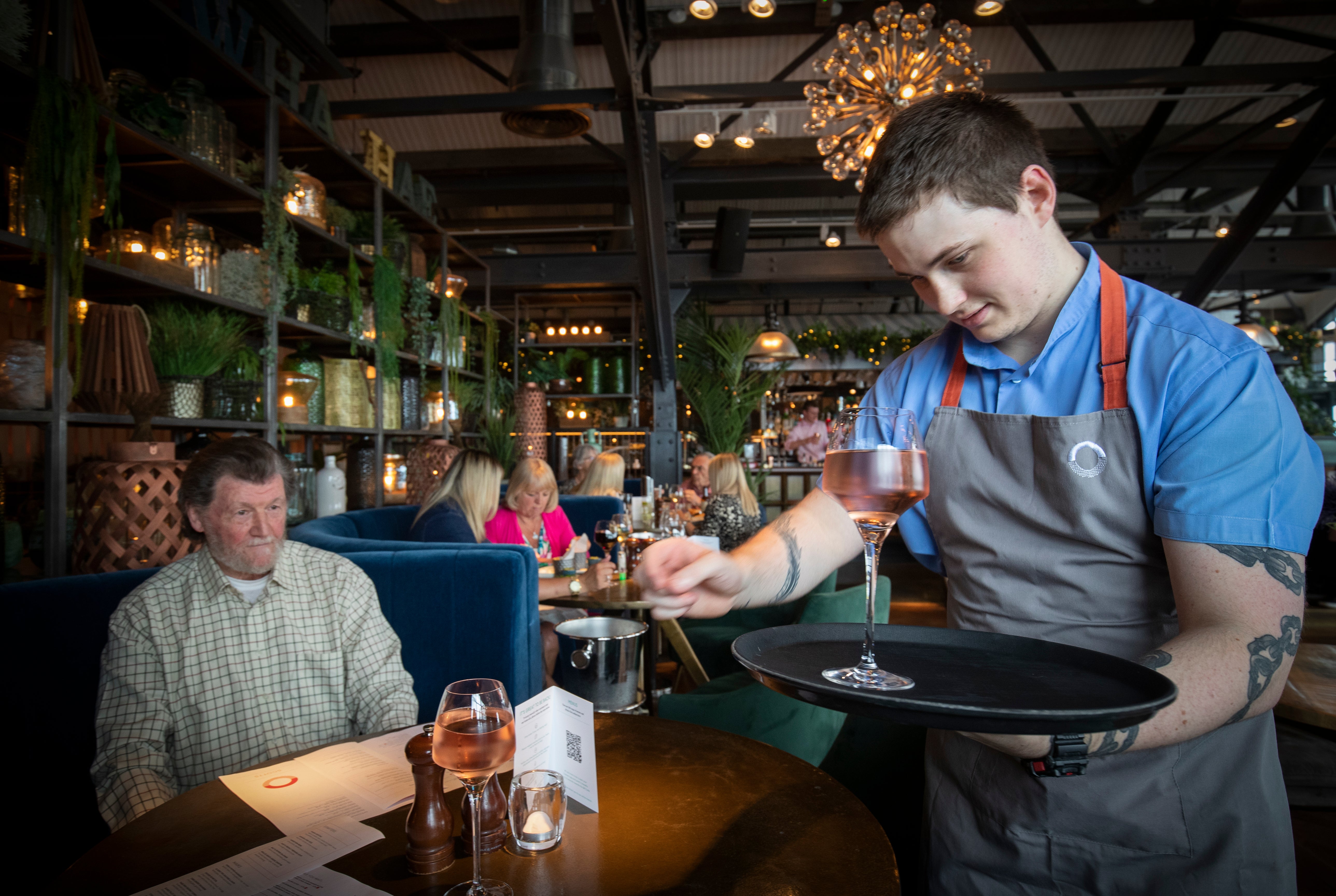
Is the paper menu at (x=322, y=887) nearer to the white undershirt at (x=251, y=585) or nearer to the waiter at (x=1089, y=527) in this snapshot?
the waiter at (x=1089, y=527)

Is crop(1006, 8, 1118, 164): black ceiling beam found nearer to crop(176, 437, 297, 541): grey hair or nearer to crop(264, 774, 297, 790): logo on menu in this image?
crop(176, 437, 297, 541): grey hair

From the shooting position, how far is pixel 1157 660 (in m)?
0.77

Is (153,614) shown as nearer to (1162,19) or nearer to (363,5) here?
(363,5)

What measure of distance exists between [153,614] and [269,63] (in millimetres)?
2670

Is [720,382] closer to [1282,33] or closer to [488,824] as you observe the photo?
[1282,33]

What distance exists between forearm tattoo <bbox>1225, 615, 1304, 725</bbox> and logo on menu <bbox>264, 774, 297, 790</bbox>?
1.30 m

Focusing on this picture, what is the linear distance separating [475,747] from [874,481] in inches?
23.6

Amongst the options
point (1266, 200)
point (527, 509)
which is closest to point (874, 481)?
point (527, 509)

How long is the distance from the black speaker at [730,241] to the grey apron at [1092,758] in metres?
5.37

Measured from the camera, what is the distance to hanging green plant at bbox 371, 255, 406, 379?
4145mm

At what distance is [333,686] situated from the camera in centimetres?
182

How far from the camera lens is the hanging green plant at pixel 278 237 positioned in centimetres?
319

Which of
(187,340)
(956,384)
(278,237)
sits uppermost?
(278,237)

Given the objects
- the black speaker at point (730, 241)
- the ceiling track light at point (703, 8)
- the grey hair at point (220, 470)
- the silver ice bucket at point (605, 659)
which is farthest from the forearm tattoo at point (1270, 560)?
the black speaker at point (730, 241)
